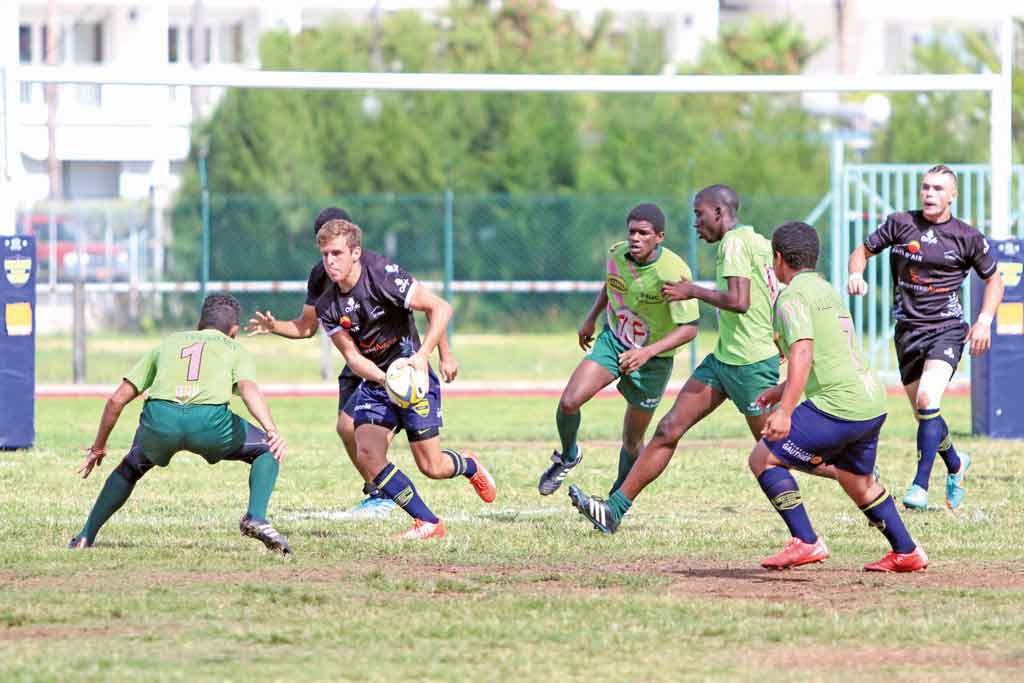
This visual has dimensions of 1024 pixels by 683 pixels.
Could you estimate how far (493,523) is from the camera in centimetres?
1080

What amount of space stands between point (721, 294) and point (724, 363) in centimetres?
46

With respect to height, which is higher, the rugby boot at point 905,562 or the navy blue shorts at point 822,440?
the navy blue shorts at point 822,440

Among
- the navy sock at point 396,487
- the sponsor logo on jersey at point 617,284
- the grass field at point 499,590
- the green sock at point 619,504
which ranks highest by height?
the sponsor logo on jersey at point 617,284

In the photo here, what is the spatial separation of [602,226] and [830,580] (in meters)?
24.3

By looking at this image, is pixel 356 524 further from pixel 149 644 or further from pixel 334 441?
pixel 334 441

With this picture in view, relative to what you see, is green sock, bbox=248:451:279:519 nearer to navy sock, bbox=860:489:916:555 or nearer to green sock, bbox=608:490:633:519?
green sock, bbox=608:490:633:519

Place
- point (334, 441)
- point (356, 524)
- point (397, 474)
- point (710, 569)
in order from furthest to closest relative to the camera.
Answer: point (334, 441) → point (356, 524) → point (397, 474) → point (710, 569)

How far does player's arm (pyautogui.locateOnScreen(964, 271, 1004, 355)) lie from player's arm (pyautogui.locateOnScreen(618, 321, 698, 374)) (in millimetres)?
2130

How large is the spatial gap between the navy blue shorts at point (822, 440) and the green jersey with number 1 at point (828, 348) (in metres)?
0.04

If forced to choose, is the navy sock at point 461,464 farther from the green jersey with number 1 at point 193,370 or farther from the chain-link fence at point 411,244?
the chain-link fence at point 411,244

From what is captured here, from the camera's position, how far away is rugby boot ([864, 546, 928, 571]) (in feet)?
29.2

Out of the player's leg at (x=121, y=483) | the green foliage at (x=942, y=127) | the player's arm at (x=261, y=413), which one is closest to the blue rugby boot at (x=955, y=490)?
the player's arm at (x=261, y=413)

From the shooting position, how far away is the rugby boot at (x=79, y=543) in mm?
9625

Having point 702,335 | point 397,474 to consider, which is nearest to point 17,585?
point 397,474
